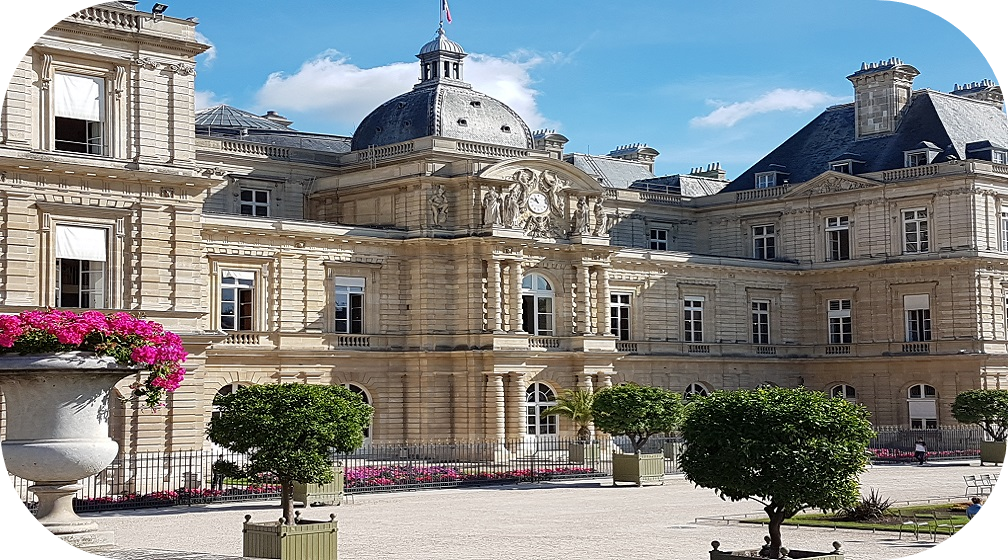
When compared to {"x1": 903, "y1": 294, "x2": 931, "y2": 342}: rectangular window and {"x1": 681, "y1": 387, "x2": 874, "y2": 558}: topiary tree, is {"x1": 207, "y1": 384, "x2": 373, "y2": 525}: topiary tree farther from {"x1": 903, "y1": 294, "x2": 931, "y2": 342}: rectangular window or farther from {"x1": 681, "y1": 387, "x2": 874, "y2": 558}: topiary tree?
{"x1": 903, "y1": 294, "x2": 931, "y2": 342}: rectangular window

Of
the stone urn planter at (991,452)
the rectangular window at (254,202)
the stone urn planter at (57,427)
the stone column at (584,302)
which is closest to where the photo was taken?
the stone urn planter at (57,427)

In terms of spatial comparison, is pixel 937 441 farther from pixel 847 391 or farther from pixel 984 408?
pixel 847 391

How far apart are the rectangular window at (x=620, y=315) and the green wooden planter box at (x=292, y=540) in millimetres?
34588

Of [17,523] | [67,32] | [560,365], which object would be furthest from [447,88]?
[17,523]

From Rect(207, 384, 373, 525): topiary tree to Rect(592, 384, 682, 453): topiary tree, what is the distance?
42.7 ft

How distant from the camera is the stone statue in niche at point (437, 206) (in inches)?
1841

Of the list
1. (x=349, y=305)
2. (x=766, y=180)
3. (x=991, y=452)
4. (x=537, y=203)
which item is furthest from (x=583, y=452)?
(x=766, y=180)

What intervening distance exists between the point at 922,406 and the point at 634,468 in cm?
2251

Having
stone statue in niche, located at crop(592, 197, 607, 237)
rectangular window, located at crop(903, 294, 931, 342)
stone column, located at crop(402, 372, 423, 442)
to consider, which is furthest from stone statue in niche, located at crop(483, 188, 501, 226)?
rectangular window, located at crop(903, 294, 931, 342)

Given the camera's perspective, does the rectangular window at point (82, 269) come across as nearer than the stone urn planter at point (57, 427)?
No

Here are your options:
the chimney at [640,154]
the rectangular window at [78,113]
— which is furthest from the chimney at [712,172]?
the rectangular window at [78,113]

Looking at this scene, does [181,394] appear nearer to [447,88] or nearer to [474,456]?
[474,456]

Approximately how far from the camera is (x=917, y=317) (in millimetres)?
56125

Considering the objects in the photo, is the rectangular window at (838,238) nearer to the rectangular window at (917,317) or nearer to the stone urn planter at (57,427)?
the rectangular window at (917,317)
